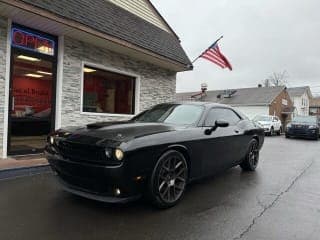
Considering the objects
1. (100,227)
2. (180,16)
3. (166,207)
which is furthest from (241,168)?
(180,16)

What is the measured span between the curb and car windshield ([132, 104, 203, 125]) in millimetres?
2229

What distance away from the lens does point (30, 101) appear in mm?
8117

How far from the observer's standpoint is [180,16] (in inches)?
846

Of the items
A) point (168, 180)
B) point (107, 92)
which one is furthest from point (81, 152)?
point (107, 92)

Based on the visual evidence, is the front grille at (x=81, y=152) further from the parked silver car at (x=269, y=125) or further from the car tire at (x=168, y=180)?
the parked silver car at (x=269, y=125)

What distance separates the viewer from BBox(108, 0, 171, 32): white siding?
1058 cm

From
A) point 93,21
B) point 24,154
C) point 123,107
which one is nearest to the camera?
point 24,154

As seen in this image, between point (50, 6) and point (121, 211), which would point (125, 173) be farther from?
point (50, 6)

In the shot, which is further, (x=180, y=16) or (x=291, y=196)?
(x=180, y=16)

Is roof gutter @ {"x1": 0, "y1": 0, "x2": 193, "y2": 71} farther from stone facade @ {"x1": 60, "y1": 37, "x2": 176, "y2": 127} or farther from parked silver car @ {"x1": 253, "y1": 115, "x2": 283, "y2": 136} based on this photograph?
parked silver car @ {"x1": 253, "y1": 115, "x2": 283, "y2": 136}

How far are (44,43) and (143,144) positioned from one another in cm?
505

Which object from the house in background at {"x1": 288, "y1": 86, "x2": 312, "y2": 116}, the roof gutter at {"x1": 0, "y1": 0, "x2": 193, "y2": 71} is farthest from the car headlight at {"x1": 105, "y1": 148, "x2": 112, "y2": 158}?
the house in background at {"x1": 288, "y1": 86, "x2": 312, "y2": 116}

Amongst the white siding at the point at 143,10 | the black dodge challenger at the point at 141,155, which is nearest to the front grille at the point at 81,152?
the black dodge challenger at the point at 141,155

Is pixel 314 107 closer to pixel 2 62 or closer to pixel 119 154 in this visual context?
pixel 2 62
